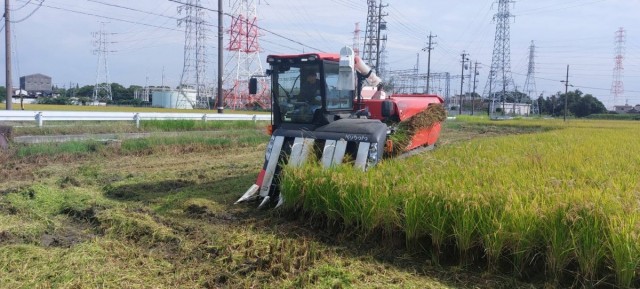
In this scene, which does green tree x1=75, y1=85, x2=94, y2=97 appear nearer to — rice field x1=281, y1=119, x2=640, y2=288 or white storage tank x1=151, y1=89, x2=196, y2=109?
white storage tank x1=151, y1=89, x2=196, y2=109

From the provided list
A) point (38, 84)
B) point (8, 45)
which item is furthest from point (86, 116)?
point (38, 84)

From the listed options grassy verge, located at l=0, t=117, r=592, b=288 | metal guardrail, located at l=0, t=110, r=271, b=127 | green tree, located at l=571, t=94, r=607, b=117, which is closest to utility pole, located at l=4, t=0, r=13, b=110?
metal guardrail, located at l=0, t=110, r=271, b=127

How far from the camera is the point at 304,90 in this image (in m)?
7.89

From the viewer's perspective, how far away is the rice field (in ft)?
12.3

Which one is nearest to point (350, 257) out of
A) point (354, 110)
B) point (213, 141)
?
point (354, 110)

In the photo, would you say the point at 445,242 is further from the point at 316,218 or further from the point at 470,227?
the point at 316,218

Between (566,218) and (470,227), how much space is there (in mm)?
793

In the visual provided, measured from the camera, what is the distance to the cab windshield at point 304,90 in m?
7.71

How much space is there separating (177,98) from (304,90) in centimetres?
6059

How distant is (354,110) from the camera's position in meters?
9.14

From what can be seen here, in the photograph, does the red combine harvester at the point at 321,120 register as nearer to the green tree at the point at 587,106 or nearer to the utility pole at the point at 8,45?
the utility pole at the point at 8,45

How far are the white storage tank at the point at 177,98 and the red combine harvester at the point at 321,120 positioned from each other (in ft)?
191

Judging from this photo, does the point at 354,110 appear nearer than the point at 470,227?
No

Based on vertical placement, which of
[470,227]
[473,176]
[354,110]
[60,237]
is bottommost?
[60,237]
